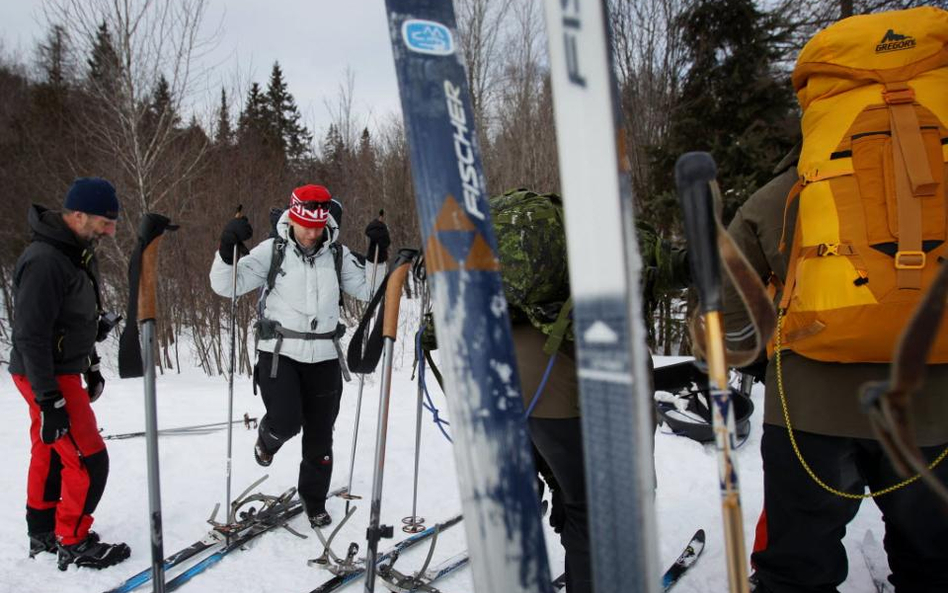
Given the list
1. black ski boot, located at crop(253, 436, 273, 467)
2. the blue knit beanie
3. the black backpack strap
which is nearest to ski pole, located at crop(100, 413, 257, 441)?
black ski boot, located at crop(253, 436, 273, 467)

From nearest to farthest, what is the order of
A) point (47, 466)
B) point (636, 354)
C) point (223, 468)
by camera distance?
1. point (636, 354)
2. point (47, 466)
3. point (223, 468)

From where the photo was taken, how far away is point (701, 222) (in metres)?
0.84

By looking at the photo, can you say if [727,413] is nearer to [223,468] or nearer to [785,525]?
[785,525]

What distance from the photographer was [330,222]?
3.64m

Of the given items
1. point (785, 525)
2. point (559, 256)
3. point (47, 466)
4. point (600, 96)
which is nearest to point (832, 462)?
point (785, 525)

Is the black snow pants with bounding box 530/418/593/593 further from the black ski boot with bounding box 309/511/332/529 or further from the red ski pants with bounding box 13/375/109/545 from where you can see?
the red ski pants with bounding box 13/375/109/545

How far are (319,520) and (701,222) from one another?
10.8ft

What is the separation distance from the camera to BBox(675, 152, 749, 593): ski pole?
2.68 ft

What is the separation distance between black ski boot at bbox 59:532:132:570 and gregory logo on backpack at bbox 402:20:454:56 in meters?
3.29

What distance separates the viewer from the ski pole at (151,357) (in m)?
1.97

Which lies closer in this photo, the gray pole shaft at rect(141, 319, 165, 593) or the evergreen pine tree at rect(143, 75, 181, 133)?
the gray pole shaft at rect(141, 319, 165, 593)

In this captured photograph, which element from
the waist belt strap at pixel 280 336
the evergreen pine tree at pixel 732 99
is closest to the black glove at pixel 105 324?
the waist belt strap at pixel 280 336

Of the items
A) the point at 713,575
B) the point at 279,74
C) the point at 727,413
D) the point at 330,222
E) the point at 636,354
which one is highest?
the point at 279,74

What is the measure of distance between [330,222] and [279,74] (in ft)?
103
